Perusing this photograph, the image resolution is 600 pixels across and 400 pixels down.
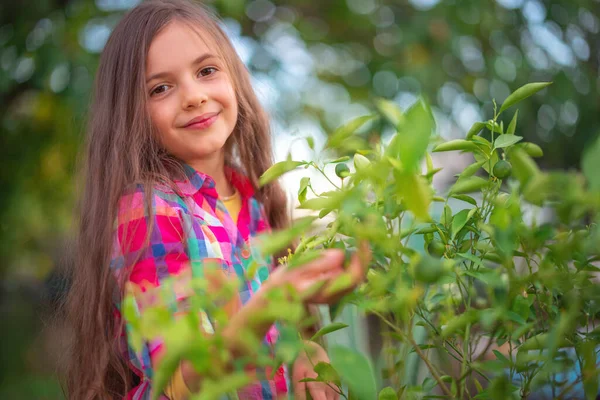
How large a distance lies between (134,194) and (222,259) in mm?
133

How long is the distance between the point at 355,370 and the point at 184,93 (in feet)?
1.66

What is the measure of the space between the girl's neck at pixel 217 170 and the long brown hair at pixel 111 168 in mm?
46

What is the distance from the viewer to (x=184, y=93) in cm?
75

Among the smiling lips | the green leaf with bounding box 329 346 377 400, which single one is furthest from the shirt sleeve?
the green leaf with bounding box 329 346 377 400

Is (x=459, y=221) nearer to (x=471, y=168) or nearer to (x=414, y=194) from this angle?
(x=471, y=168)

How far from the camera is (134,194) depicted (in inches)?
28.2

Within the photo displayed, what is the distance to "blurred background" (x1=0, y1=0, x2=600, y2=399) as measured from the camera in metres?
1.62

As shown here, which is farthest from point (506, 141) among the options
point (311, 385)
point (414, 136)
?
point (311, 385)

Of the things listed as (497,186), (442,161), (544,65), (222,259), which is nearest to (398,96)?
(544,65)

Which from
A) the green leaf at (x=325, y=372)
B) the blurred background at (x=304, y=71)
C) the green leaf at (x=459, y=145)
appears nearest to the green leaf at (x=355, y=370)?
the green leaf at (x=325, y=372)

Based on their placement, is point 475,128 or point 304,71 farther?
point 304,71

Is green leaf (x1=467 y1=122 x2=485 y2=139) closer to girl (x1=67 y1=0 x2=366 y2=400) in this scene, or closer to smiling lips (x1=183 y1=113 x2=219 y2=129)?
girl (x1=67 y1=0 x2=366 y2=400)

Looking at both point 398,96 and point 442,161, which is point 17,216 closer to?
point 398,96

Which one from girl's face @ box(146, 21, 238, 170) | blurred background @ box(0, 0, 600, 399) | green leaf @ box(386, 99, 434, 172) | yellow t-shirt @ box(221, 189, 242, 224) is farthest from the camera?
blurred background @ box(0, 0, 600, 399)
